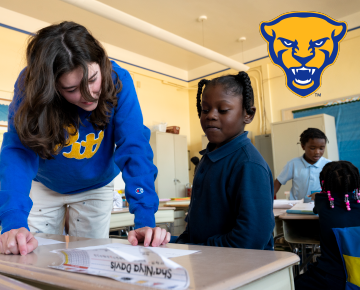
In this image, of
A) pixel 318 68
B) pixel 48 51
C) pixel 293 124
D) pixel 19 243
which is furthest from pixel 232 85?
pixel 293 124

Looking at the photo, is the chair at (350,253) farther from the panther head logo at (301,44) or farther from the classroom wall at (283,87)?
the classroom wall at (283,87)

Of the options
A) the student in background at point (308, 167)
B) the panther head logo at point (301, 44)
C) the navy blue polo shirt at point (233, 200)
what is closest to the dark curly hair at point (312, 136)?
the student in background at point (308, 167)

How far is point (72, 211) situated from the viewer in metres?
1.26

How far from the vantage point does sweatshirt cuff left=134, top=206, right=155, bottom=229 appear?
2.84ft

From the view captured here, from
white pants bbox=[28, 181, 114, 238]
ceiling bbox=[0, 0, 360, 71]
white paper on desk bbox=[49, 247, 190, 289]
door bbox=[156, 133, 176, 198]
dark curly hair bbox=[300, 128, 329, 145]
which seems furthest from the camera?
door bbox=[156, 133, 176, 198]

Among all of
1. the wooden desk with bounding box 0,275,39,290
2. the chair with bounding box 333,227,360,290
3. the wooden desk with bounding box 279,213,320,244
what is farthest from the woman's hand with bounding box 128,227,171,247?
the wooden desk with bounding box 279,213,320,244

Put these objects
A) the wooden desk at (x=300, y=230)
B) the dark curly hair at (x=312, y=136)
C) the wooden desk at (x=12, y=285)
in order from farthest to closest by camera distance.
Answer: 1. the dark curly hair at (x=312, y=136)
2. the wooden desk at (x=300, y=230)
3. the wooden desk at (x=12, y=285)

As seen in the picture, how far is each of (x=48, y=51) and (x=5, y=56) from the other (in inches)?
178

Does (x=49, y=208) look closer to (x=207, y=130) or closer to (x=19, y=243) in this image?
(x=19, y=243)

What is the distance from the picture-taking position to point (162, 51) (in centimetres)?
656

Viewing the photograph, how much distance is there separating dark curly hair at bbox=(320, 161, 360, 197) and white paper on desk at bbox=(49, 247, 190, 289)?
134 cm

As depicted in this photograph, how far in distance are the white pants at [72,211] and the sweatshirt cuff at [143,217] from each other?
1.37 feet

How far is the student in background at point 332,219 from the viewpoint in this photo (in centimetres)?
129

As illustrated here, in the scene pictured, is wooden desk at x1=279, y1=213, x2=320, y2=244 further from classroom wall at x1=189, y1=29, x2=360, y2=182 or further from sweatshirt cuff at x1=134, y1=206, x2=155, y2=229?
classroom wall at x1=189, y1=29, x2=360, y2=182
